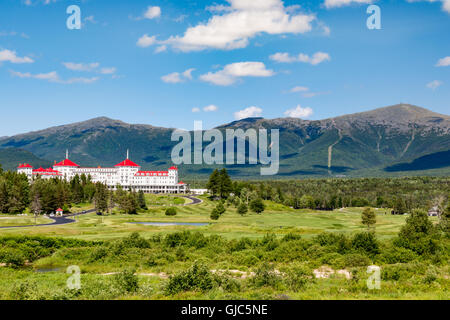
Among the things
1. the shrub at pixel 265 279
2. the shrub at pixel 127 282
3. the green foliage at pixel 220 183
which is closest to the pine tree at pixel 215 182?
the green foliage at pixel 220 183

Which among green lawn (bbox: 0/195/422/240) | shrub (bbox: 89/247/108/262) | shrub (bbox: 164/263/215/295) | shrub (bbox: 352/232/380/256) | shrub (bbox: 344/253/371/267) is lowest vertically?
green lawn (bbox: 0/195/422/240)

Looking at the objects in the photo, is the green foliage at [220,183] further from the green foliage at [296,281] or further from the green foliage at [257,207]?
the green foliage at [296,281]

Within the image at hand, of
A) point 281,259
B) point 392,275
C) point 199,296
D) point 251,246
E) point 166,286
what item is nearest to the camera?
point 199,296

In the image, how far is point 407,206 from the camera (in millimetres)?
163250

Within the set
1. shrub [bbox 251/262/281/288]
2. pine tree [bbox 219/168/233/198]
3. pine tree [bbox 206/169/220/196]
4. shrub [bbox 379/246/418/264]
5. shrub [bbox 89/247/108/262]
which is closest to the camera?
shrub [bbox 251/262/281/288]

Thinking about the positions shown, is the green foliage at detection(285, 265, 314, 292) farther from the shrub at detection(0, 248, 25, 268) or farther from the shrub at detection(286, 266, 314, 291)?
the shrub at detection(0, 248, 25, 268)

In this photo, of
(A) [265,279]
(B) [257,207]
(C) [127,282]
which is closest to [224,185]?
(B) [257,207]

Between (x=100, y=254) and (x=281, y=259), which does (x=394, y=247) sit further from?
(x=100, y=254)

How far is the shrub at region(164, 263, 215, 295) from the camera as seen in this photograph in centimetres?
2719

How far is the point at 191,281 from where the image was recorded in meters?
27.8

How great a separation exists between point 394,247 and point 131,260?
30.6 metres

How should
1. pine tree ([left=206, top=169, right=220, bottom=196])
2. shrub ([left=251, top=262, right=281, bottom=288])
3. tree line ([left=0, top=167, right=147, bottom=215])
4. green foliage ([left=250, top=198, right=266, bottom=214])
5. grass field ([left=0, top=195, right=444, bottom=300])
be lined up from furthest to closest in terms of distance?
1. pine tree ([left=206, top=169, right=220, bottom=196])
2. green foliage ([left=250, top=198, right=266, bottom=214])
3. tree line ([left=0, top=167, right=147, bottom=215])
4. shrub ([left=251, top=262, right=281, bottom=288])
5. grass field ([left=0, top=195, right=444, bottom=300])

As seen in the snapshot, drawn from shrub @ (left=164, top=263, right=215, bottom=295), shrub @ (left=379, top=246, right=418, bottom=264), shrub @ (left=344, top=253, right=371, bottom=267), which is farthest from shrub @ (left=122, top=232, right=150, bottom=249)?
shrub @ (left=379, top=246, right=418, bottom=264)
